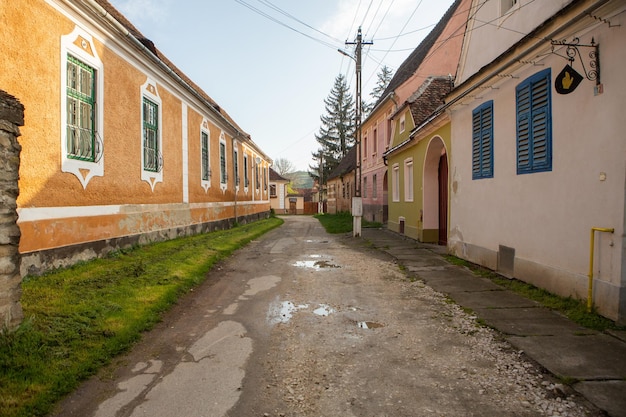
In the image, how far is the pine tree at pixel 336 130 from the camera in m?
53.1

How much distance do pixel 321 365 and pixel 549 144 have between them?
474 centimetres

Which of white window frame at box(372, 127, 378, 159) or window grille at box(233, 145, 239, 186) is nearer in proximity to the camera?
window grille at box(233, 145, 239, 186)

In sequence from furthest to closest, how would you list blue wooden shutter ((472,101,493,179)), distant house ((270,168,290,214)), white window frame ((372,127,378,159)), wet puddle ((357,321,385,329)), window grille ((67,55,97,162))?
distant house ((270,168,290,214)), white window frame ((372,127,378,159)), blue wooden shutter ((472,101,493,179)), window grille ((67,55,97,162)), wet puddle ((357,321,385,329))

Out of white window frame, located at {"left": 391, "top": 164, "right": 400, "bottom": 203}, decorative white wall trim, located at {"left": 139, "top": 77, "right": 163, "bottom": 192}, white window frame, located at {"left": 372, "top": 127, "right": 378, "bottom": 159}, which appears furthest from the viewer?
white window frame, located at {"left": 372, "top": 127, "right": 378, "bottom": 159}

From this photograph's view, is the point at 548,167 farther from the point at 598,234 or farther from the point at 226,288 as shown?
the point at 226,288

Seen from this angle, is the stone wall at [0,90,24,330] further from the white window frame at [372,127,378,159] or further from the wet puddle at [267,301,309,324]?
the white window frame at [372,127,378,159]

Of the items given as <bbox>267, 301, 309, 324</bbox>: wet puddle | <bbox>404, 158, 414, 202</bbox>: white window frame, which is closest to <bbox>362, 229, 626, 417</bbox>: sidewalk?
<bbox>267, 301, 309, 324</bbox>: wet puddle

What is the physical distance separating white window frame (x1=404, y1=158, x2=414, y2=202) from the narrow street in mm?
8501

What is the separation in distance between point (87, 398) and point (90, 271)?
3954mm

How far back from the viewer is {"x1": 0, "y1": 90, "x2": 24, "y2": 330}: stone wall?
333cm

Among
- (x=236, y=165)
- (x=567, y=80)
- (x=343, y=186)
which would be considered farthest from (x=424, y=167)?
(x=343, y=186)

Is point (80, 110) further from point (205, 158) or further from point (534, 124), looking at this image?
point (534, 124)

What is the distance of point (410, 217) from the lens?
1396 centimetres

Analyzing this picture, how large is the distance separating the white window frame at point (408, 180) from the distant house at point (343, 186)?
14.0 meters
